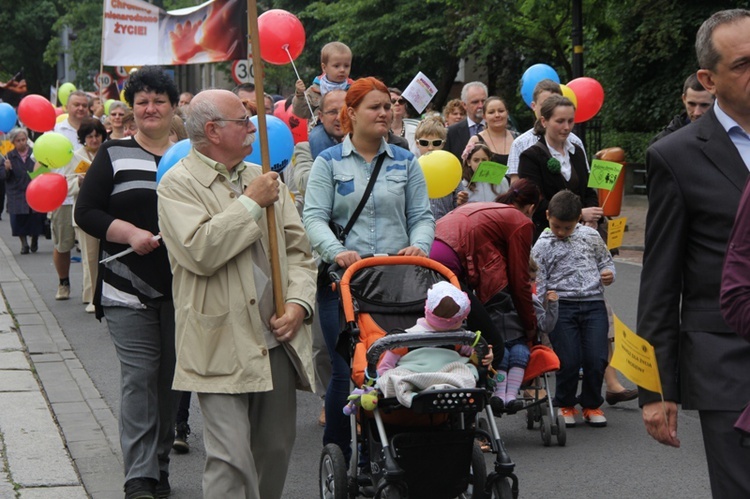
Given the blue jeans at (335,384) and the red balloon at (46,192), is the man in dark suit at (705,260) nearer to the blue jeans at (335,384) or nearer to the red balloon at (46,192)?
the blue jeans at (335,384)

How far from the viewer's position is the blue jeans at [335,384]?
6.12 m

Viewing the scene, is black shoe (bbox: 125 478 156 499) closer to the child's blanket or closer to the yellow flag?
the child's blanket

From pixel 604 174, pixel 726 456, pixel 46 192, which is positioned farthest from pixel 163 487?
pixel 46 192

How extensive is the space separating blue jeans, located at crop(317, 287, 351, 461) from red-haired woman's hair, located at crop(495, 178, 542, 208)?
154 cm

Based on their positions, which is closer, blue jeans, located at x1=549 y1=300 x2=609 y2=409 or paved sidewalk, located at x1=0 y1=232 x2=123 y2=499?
paved sidewalk, located at x1=0 y1=232 x2=123 y2=499

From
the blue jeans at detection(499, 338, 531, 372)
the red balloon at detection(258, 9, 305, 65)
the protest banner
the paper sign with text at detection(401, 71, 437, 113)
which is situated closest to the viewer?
the blue jeans at detection(499, 338, 531, 372)

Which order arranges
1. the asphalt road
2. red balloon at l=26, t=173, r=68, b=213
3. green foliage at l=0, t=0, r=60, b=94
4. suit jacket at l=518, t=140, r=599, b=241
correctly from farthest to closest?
green foliage at l=0, t=0, r=60, b=94 → red balloon at l=26, t=173, r=68, b=213 → suit jacket at l=518, t=140, r=599, b=241 → the asphalt road

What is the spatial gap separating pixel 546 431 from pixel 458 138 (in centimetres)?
400

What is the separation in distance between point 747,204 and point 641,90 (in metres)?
25.9

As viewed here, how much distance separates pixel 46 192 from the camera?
1209 cm

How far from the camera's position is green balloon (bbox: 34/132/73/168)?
12.6 metres

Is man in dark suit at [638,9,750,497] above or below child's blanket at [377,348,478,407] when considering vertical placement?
above

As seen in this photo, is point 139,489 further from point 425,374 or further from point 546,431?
point 546,431

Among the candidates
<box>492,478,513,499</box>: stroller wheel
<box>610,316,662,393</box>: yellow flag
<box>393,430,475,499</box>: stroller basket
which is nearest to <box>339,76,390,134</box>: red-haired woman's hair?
<box>393,430,475,499</box>: stroller basket
